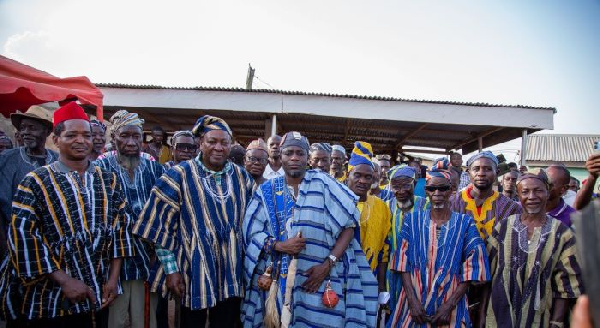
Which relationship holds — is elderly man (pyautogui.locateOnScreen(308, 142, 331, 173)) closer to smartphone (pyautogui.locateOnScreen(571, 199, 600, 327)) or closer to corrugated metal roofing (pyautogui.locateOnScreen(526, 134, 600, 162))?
smartphone (pyautogui.locateOnScreen(571, 199, 600, 327))

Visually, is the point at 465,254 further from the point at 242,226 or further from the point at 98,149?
the point at 98,149

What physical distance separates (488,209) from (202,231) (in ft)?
8.24

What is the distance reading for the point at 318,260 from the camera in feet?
9.36

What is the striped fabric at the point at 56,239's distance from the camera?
243 cm

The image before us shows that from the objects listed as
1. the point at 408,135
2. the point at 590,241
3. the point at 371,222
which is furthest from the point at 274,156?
the point at 408,135

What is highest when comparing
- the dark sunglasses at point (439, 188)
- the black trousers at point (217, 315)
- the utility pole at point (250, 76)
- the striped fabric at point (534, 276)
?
the utility pole at point (250, 76)

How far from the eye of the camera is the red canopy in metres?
5.87

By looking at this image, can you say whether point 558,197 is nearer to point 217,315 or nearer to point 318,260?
point 318,260

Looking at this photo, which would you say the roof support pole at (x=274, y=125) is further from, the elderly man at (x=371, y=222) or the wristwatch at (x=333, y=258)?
the wristwatch at (x=333, y=258)

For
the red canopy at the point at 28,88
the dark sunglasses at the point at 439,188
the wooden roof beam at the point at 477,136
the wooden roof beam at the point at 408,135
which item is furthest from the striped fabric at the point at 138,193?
the wooden roof beam at the point at 477,136

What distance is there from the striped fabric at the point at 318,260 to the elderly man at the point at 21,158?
1.98 meters

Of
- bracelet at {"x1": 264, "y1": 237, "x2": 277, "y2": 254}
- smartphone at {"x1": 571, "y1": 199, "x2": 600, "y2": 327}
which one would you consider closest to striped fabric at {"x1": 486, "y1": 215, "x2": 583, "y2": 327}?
bracelet at {"x1": 264, "y1": 237, "x2": 277, "y2": 254}

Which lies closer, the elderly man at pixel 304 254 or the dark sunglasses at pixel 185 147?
the elderly man at pixel 304 254

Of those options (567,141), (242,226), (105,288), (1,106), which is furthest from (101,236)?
(567,141)
